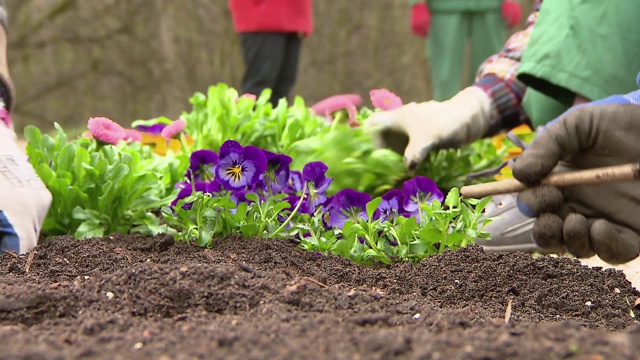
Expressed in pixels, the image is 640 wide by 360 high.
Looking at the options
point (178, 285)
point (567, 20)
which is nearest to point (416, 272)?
point (178, 285)

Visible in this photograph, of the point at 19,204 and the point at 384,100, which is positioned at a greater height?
the point at 19,204

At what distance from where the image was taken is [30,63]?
26.8 feet

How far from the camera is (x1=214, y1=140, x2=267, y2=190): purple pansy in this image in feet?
6.17

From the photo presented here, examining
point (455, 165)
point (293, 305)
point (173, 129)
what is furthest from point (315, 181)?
point (173, 129)

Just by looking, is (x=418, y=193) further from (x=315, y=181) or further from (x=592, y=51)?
(x=592, y=51)

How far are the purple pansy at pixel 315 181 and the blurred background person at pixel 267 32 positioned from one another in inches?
122

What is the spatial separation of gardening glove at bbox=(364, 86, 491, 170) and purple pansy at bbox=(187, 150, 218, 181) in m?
0.61

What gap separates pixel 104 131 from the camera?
229cm

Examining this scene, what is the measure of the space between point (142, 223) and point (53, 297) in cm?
84

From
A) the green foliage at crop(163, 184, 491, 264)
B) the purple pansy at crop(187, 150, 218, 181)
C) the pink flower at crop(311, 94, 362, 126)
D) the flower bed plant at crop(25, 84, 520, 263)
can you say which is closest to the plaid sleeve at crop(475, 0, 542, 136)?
the flower bed plant at crop(25, 84, 520, 263)

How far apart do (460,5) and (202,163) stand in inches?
141

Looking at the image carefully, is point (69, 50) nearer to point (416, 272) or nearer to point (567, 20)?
point (567, 20)

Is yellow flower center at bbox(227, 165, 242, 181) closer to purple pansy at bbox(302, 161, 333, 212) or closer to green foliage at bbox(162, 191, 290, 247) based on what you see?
green foliage at bbox(162, 191, 290, 247)

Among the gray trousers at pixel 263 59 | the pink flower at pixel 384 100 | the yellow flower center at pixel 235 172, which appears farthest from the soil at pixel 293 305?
the gray trousers at pixel 263 59
